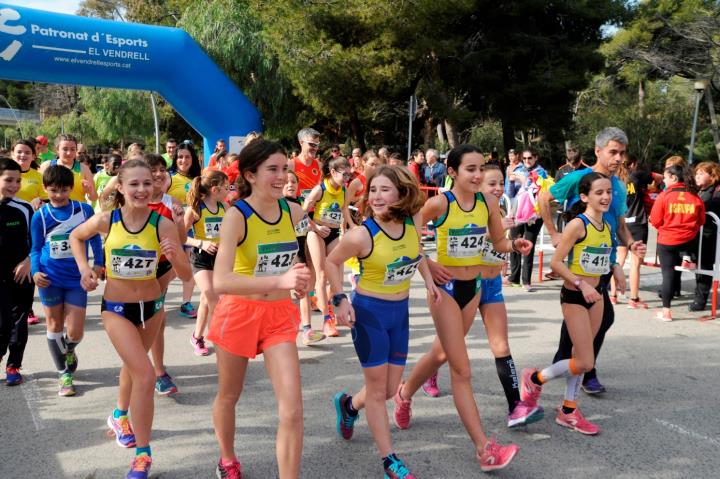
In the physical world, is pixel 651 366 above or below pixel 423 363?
below

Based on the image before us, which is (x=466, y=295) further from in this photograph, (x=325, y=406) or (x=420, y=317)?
(x=420, y=317)

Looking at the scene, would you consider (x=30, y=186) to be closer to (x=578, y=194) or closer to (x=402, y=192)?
(x=402, y=192)

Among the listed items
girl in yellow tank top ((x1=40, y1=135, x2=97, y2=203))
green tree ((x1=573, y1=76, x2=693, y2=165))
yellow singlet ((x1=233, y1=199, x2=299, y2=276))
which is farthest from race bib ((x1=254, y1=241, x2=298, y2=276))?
green tree ((x1=573, y1=76, x2=693, y2=165))

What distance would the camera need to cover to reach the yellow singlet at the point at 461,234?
12.1 ft

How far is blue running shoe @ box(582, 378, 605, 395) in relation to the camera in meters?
4.53

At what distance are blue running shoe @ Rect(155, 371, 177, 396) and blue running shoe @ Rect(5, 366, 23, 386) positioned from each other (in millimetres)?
1147

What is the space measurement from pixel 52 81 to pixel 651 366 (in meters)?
12.2

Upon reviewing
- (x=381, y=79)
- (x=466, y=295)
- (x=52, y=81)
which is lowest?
(x=466, y=295)

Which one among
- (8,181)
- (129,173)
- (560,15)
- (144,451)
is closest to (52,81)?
(8,181)

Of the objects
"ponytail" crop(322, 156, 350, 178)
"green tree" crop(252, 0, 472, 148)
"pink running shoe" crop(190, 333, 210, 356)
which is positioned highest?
"green tree" crop(252, 0, 472, 148)

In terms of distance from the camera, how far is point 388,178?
3225 millimetres

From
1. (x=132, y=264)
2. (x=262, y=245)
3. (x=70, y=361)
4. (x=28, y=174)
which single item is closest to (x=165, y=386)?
(x=70, y=361)

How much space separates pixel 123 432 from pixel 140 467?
1.86 ft

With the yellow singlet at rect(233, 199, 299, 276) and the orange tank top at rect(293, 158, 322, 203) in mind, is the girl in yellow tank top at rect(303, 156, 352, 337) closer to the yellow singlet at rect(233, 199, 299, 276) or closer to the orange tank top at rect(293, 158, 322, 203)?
the orange tank top at rect(293, 158, 322, 203)
